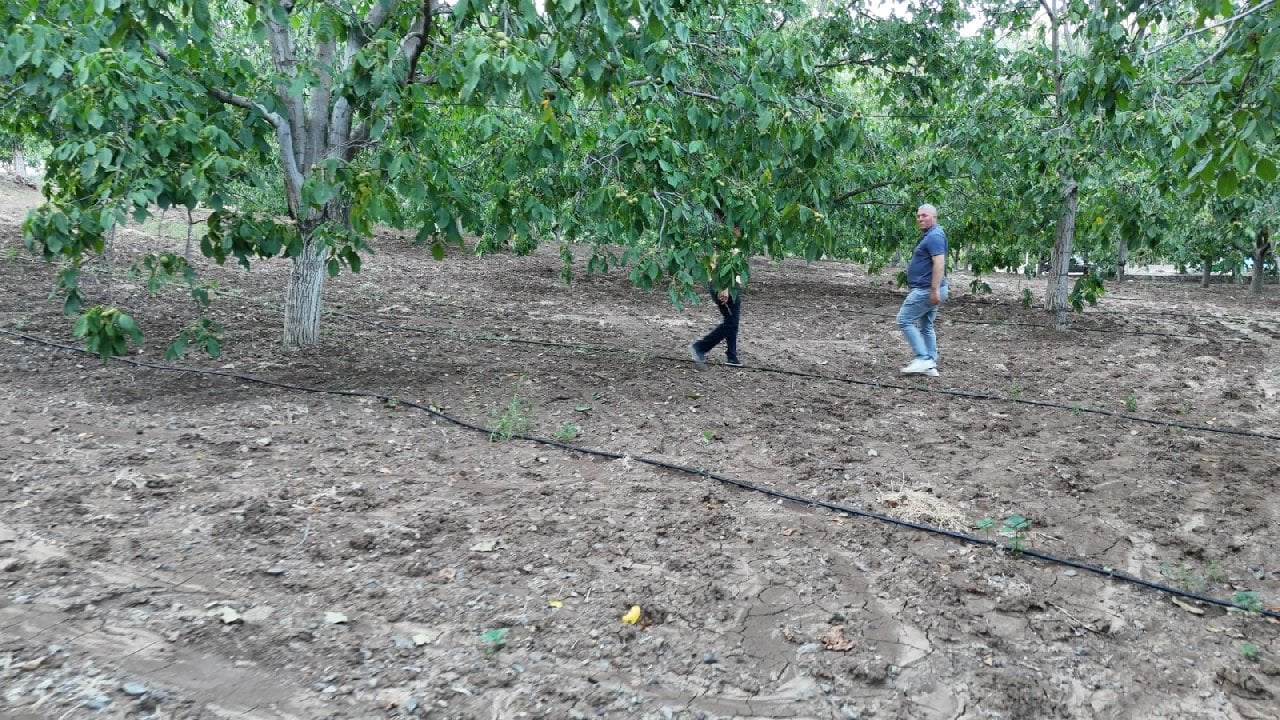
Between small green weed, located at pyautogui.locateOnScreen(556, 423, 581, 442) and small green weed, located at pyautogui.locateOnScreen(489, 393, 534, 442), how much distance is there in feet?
0.62

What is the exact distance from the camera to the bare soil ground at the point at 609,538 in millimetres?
2596

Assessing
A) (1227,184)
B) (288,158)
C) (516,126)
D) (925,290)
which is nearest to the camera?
(1227,184)

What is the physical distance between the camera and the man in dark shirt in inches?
254

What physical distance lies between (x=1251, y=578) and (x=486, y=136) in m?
5.34

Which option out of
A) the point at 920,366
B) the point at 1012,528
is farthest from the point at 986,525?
the point at 920,366

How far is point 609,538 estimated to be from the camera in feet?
11.9

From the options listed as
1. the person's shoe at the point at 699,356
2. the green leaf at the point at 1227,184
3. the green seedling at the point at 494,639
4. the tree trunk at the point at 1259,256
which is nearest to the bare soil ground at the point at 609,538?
the green seedling at the point at 494,639

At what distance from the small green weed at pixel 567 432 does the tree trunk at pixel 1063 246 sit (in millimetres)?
6726

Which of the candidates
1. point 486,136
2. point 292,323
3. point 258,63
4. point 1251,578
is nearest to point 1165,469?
point 1251,578

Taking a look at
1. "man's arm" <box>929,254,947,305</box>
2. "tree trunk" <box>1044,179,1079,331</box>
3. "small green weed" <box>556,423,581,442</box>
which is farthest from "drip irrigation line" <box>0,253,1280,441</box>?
"tree trunk" <box>1044,179,1079,331</box>

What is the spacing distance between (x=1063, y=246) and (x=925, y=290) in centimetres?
428

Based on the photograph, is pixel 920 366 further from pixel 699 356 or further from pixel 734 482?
pixel 734 482

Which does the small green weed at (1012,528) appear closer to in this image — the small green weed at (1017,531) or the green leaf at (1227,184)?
the small green weed at (1017,531)

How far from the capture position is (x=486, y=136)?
649 cm
